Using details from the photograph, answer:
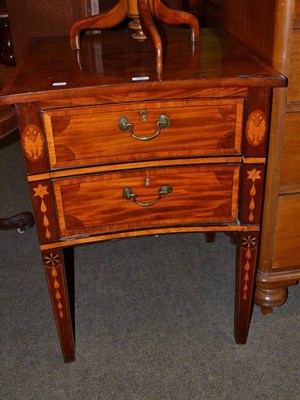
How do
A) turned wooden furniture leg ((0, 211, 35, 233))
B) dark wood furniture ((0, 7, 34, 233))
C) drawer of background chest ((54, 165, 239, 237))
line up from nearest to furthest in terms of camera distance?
drawer of background chest ((54, 165, 239, 237)) < dark wood furniture ((0, 7, 34, 233)) < turned wooden furniture leg ((0, 211, 35, 233))

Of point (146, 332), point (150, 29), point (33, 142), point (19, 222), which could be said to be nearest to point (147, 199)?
point (33, 142)

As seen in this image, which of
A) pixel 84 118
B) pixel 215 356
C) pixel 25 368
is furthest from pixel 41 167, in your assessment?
pixel 215 356

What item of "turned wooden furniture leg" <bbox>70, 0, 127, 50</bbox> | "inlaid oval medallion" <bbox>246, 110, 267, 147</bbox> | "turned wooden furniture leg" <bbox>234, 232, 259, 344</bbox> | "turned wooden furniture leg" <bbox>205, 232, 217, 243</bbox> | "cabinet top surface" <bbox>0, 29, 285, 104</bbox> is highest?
"turned wooden furniture leg" <bbox>70, 0, 127, 50</bbox>

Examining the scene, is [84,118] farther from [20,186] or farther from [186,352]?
[20,186]

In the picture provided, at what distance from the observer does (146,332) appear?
5.57 feet

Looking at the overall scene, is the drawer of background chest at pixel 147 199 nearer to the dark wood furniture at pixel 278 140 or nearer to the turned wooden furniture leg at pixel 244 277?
the turned wooden furniture leg at pixel 244 277

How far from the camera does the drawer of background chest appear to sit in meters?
1.29

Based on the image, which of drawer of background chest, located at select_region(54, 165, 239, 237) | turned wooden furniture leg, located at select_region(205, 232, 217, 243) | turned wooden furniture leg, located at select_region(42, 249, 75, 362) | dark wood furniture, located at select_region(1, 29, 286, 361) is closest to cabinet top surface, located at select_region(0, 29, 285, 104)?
dark wood furniture, located at select_region(1, 29, 286, 361)

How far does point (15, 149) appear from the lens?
327cm

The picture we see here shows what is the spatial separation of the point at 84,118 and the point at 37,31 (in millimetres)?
1232

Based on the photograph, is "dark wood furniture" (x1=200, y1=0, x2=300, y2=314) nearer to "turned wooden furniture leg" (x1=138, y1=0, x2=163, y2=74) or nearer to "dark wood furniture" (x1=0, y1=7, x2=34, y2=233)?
"turned wooden furniture leg" (x1=138, y1=0, x2=163, y2=74)

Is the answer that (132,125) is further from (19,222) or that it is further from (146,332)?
(19,222)

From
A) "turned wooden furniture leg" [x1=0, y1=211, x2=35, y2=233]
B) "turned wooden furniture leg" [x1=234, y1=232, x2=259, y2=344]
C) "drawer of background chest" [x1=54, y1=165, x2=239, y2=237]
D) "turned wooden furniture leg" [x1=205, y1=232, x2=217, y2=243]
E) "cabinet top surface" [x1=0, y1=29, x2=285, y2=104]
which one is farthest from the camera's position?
"turned wooden furniture leg" [x1=0, y1=211, x2=35, y2=233]

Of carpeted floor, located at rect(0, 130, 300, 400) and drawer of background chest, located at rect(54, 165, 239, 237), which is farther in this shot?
carpeted floor, located at rect(0, 130, 300, 400)
